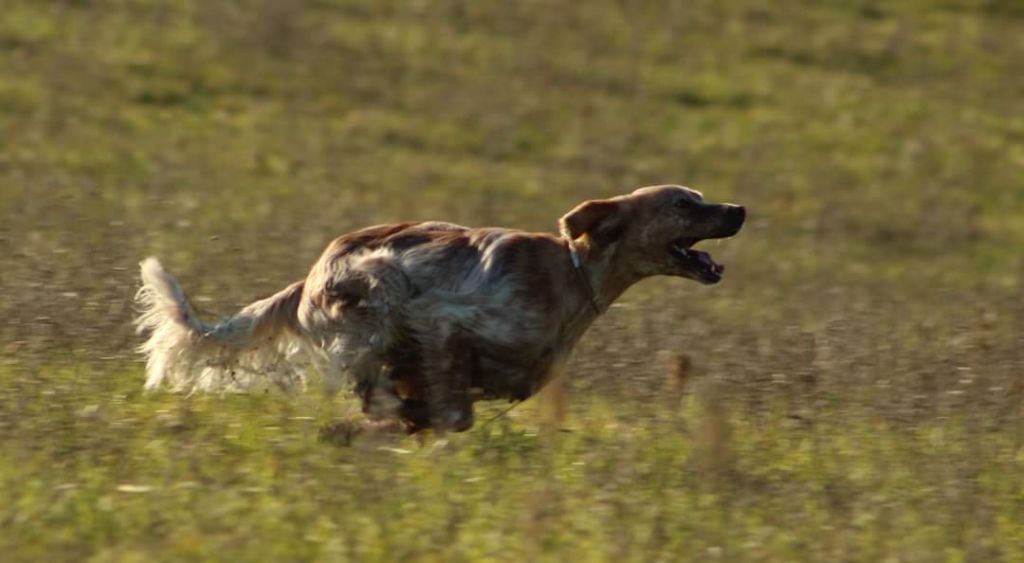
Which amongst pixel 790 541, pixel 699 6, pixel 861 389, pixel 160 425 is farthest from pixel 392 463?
pixel 699 6

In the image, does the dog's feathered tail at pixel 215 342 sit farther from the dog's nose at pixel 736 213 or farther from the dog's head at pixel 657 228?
the dog's nose at pixel 736 213

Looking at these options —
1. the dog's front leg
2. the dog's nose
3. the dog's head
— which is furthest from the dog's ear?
the dog's front leg

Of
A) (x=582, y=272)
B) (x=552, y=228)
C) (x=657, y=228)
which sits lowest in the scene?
(x=552, y=228)

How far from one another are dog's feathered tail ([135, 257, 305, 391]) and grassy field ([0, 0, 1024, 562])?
6.7 inches

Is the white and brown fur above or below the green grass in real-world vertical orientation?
above

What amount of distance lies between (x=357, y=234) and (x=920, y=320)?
5.91 metres

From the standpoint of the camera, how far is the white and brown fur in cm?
762

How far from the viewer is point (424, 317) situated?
25.0 feet

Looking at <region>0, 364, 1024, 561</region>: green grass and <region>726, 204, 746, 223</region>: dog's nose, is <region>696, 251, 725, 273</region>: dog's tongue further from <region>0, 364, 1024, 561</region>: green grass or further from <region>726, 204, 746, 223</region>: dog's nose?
<region>0, 364, 1024, 561</region>: green grass

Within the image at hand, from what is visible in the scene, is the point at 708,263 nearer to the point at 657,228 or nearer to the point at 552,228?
the point at 657,228

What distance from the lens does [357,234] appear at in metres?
7.88

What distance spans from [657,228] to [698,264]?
0.83 feet

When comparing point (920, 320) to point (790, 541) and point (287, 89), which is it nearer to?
point (790, 541)

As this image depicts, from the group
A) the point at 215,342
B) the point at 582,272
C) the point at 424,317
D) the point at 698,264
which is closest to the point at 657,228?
the point at 698,264
